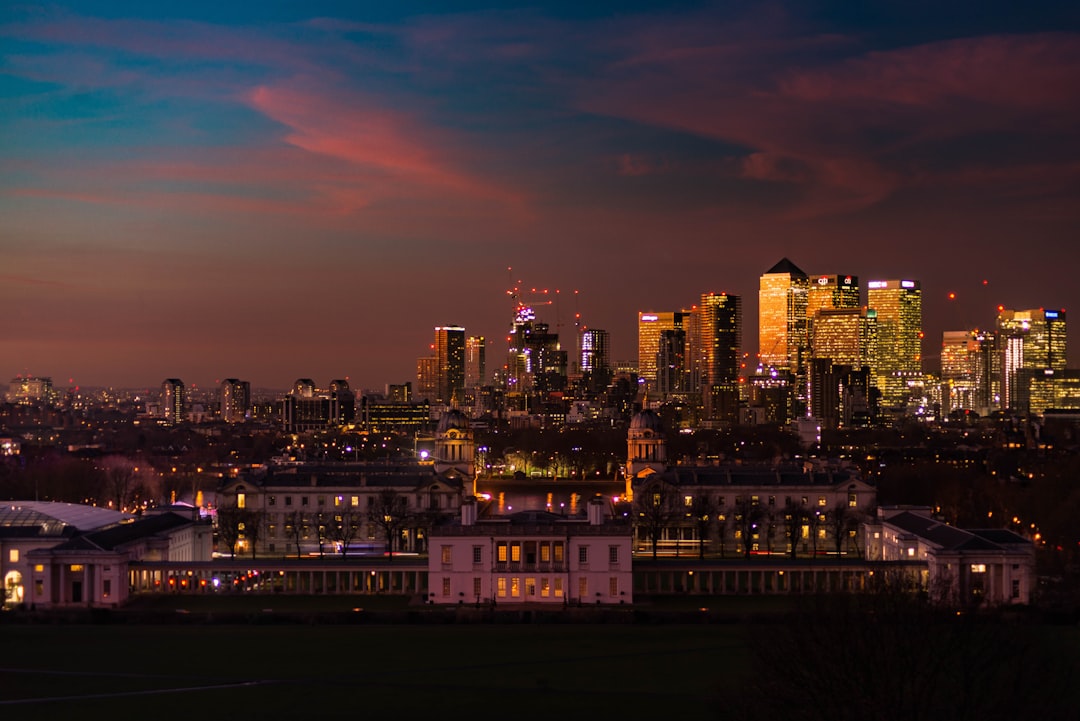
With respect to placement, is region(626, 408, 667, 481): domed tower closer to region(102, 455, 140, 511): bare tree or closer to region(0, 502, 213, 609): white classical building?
region(102, 455, 140, 511): bare tree

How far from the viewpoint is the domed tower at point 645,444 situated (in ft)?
312

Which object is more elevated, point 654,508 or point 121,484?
point 654,508

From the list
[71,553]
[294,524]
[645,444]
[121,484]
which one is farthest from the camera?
[645,444]

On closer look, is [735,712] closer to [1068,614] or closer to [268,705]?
[268,705]

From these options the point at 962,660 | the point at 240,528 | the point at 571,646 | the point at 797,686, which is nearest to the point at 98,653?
the point at 571,646

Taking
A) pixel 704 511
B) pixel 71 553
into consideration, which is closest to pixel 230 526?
pixel 71 553

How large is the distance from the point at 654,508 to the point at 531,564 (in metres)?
16.5

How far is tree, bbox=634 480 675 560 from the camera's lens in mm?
72438

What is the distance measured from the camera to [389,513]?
72562mm

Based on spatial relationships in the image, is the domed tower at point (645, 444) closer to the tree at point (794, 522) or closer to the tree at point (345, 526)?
the tree at point (794, 522)

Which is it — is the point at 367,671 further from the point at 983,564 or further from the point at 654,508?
Result: the point at 654,508

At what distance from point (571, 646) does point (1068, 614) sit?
16062mm

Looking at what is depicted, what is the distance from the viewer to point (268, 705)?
37.9 m

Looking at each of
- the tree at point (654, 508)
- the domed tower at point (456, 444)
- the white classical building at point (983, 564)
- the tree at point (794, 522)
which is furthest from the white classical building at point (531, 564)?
the domed tower at point (456, 444)
